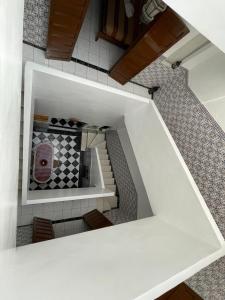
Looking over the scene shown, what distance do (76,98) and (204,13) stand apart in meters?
1.34

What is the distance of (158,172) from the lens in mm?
1771

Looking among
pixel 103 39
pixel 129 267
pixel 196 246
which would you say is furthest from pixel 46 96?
pixel 196 246

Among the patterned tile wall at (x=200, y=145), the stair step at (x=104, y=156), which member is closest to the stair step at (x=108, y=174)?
the stair step at (x=104, y=156)

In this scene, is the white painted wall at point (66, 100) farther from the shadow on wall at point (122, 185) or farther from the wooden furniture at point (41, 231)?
the shadow on wall at point (122, 185)

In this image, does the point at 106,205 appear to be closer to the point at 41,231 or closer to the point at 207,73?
the point at 41,231

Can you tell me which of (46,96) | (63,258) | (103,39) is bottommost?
(63,258)

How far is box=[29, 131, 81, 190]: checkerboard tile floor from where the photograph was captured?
298cm

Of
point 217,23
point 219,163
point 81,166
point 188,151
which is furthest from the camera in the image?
point 81,166

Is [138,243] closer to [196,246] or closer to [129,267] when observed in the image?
[129,267]

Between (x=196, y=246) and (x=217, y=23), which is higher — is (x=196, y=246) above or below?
below

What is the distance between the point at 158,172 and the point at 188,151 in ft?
1.11

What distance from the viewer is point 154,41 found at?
123 centimetres

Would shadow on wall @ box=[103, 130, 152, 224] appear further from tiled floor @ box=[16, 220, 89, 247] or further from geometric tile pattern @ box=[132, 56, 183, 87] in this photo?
geometric tile pattern @ box=[132, 56, 183, 87]

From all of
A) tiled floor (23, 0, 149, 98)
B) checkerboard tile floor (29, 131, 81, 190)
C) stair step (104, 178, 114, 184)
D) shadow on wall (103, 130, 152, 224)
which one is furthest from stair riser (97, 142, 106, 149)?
tiled floor (23, 0, 149, 98)
